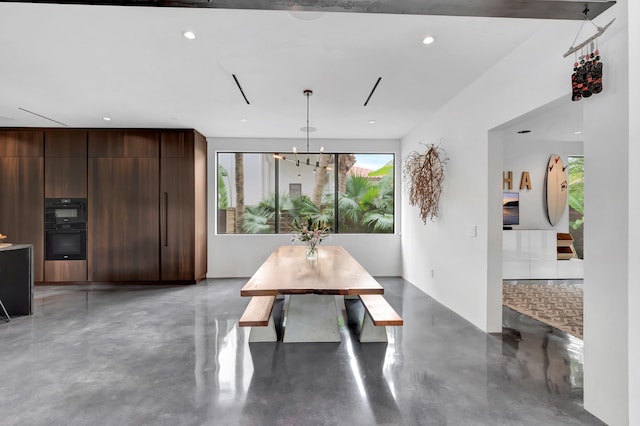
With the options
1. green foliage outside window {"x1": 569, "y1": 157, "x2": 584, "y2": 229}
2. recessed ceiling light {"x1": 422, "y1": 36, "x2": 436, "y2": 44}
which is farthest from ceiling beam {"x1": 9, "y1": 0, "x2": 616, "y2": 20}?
green foliage outside window {"x1": 569, "y1": 157, "x2": 584, "y2": 229}

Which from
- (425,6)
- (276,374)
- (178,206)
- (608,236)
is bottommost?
(276,374)

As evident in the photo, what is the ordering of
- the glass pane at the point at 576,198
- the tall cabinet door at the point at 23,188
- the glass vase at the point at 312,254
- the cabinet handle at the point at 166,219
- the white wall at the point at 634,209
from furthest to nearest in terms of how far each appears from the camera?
the glass pane at the point at 576,198, the cabinet handle at the point at 166,219, the tall cabinet door at the point at 23,188, the glass vase at the point at 312,254, the white wall at the point at 634,209

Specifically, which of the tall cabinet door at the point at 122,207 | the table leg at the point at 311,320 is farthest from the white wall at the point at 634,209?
the tall cabinet door at the point at 122,207

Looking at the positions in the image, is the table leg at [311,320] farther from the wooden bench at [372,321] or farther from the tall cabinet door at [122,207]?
the tall cabinet door at [122,207]

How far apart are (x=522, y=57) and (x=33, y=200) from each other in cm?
709

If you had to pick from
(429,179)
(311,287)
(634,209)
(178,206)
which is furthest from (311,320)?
(178,206)

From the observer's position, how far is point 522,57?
256 cm

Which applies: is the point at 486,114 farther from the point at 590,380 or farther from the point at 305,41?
the point at 590,380

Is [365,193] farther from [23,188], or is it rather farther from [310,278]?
[23,188]

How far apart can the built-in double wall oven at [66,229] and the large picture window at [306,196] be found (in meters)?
2.23

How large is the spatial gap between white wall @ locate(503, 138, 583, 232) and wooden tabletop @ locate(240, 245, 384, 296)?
13.6 ft

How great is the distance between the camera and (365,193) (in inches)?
253

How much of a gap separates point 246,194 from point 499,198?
16.2 feet

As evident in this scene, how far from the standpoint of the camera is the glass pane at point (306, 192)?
6.27 metres
